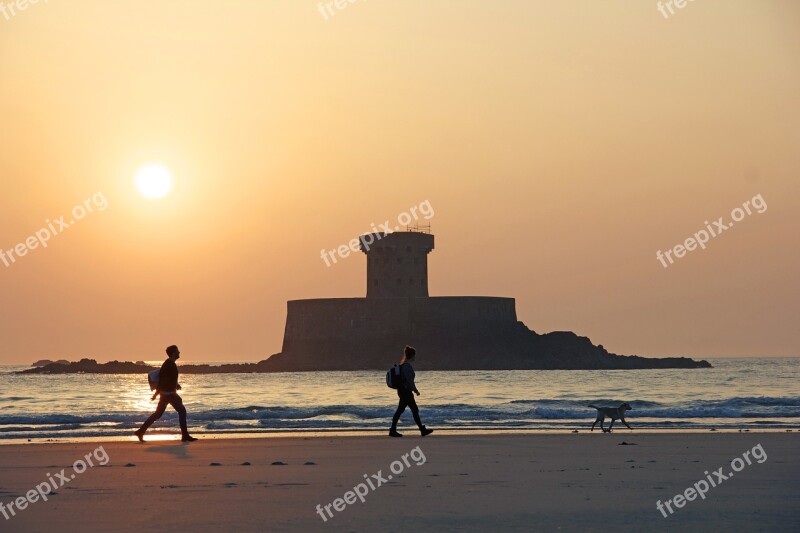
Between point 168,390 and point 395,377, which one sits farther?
point 395,377

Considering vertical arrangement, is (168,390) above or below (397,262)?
below

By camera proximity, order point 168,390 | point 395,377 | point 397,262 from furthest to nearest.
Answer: point 397,262
point 395,377
point 168,390

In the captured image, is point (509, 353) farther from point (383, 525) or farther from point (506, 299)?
point (383, 525)

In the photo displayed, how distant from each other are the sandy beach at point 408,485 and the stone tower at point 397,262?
261ft

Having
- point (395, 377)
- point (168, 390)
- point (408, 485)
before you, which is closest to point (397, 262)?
point (395, 377)

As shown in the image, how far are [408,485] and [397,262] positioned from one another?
85815mm

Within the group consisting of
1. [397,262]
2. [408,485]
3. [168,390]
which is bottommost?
[408,485]

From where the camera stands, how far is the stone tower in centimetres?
9512

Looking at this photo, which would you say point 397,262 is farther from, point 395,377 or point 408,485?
point 408,485

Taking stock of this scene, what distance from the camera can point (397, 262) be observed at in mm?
95875

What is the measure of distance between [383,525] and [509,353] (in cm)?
9330

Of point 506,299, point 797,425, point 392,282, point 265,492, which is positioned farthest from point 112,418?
point 506,299

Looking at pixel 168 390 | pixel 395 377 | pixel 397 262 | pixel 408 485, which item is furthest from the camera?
pixel 397 262

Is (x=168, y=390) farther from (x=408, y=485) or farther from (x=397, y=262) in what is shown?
(x=397, y=262)
